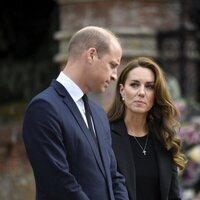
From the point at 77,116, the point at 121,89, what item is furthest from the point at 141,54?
the point at 77,116

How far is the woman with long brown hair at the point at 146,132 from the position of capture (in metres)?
4.76

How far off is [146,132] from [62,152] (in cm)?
119

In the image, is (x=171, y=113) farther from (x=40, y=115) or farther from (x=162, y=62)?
(x=162, y=62)

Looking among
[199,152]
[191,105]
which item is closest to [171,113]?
[199,152]

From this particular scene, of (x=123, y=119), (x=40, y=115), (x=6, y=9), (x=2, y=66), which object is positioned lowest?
(x=2, y=66)

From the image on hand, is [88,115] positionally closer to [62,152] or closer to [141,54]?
[62,152]

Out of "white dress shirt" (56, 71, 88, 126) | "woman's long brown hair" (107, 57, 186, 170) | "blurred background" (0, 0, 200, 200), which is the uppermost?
"white dress shirt" (56, 71, 88, 126)

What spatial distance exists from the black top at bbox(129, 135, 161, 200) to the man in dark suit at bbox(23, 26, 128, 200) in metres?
0.52

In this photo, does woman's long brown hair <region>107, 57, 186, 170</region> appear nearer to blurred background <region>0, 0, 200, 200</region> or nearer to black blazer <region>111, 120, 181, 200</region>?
black blazer <region>111, 120, 181, 200</region>

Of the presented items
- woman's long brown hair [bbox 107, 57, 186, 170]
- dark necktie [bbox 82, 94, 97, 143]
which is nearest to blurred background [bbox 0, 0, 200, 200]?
woman's long brown hair [bbox 107, 57, 186, 170]

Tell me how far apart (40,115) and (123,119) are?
114 centimetres

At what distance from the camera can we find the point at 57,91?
13.4 ft

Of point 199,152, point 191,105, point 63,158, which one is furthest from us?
point 191,105

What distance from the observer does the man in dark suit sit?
385 cm
